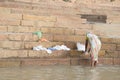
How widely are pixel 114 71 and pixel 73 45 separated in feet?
6.70

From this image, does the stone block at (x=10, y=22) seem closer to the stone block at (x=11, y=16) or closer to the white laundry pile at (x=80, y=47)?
the stone block at (x=11, y=16)

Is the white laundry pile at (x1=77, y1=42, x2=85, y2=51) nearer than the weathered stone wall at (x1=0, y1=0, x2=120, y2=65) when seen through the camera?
No

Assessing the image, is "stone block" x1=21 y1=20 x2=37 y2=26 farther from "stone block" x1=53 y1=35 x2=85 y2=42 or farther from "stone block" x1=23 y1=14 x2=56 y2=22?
"stone block" x1=53 y1=35 x2=85 y2=42

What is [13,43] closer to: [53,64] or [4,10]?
[53,64]

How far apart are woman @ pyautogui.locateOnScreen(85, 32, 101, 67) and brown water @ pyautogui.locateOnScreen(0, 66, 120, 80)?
390 mm

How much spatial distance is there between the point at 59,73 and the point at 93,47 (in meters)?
1.99

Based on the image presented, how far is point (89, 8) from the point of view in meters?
19.4

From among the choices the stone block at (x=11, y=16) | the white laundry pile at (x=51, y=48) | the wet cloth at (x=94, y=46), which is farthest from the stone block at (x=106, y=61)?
the stone block at (x=11, y=16)

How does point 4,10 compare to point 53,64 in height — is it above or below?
above

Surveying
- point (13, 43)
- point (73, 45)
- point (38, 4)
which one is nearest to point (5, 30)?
point (13, 43)

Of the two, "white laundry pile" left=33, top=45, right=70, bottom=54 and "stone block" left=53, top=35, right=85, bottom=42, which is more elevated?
"stone block" left=53, top=35, right=85, bottom=42

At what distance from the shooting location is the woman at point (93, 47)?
10.2m

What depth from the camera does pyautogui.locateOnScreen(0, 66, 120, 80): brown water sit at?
796 centimetres

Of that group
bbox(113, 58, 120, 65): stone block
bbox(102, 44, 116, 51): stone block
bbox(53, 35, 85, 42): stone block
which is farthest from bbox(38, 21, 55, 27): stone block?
bbox(113, 58, 120, 65): stone block
